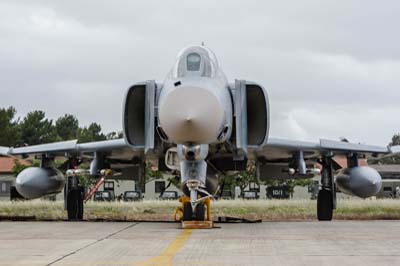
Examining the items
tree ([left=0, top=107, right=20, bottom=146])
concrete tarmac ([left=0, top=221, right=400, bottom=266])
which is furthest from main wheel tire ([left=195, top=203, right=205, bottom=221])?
tree ([left=0, top=107, right=20, bottom=146])

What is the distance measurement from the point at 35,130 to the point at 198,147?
61192 millimetres

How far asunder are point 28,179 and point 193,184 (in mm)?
5824

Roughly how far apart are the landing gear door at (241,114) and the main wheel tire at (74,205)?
5864 mm

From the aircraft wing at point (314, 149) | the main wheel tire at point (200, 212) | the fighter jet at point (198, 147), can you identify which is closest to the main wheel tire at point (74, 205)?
the fighter jet at point (198, 147)

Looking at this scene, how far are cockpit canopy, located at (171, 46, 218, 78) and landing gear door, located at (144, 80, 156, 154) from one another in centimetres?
56

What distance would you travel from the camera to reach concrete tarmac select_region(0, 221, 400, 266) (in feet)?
23.2

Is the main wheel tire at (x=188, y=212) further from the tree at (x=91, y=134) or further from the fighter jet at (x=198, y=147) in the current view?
the tree at (x=91, y=134)

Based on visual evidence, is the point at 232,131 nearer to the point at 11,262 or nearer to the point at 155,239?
the point at 155,239

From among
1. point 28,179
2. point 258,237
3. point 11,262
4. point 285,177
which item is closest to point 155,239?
point 258,237

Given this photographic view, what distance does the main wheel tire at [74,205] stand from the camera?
58.3 ft

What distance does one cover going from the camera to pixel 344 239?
962 centimetres

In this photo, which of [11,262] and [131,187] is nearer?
[11,262]

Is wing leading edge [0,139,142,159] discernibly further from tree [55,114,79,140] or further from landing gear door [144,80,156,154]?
tree [55,114,79,140]

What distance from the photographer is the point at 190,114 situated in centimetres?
1139
